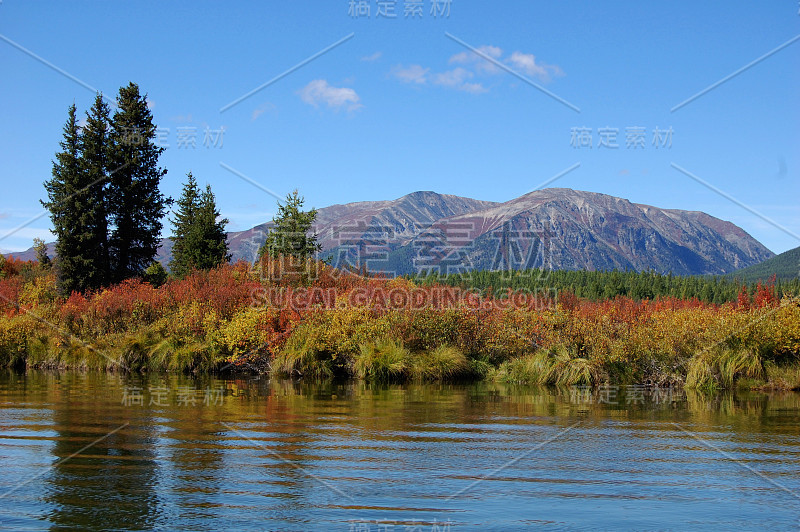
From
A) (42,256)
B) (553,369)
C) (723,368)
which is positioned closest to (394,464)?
(553,369)

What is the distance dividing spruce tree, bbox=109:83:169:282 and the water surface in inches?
1191

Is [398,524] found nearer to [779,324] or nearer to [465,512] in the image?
[465,512]

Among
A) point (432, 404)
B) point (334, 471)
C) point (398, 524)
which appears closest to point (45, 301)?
point (432, 404)

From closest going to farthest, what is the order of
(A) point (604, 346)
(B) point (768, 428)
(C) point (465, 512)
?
(C) point (465, 512) → (B) point (768, 428) → (A) point (604, 346)

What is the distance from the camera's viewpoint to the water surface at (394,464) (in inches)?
292

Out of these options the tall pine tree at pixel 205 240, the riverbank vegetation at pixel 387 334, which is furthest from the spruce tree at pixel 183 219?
the riverbank vegetation at pixel 387 334

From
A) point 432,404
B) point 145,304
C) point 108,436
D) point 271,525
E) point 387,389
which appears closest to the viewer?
point 271,525

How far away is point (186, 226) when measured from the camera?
6119cm

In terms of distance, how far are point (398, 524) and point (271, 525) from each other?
130 cm

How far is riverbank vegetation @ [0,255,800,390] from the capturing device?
2148cm

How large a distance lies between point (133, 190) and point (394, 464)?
41118 millimetres

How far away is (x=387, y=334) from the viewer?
2439 cm

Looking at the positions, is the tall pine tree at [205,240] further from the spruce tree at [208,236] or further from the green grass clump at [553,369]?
the green grass clump at [553,369]

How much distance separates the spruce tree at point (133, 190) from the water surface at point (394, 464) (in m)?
30.3
